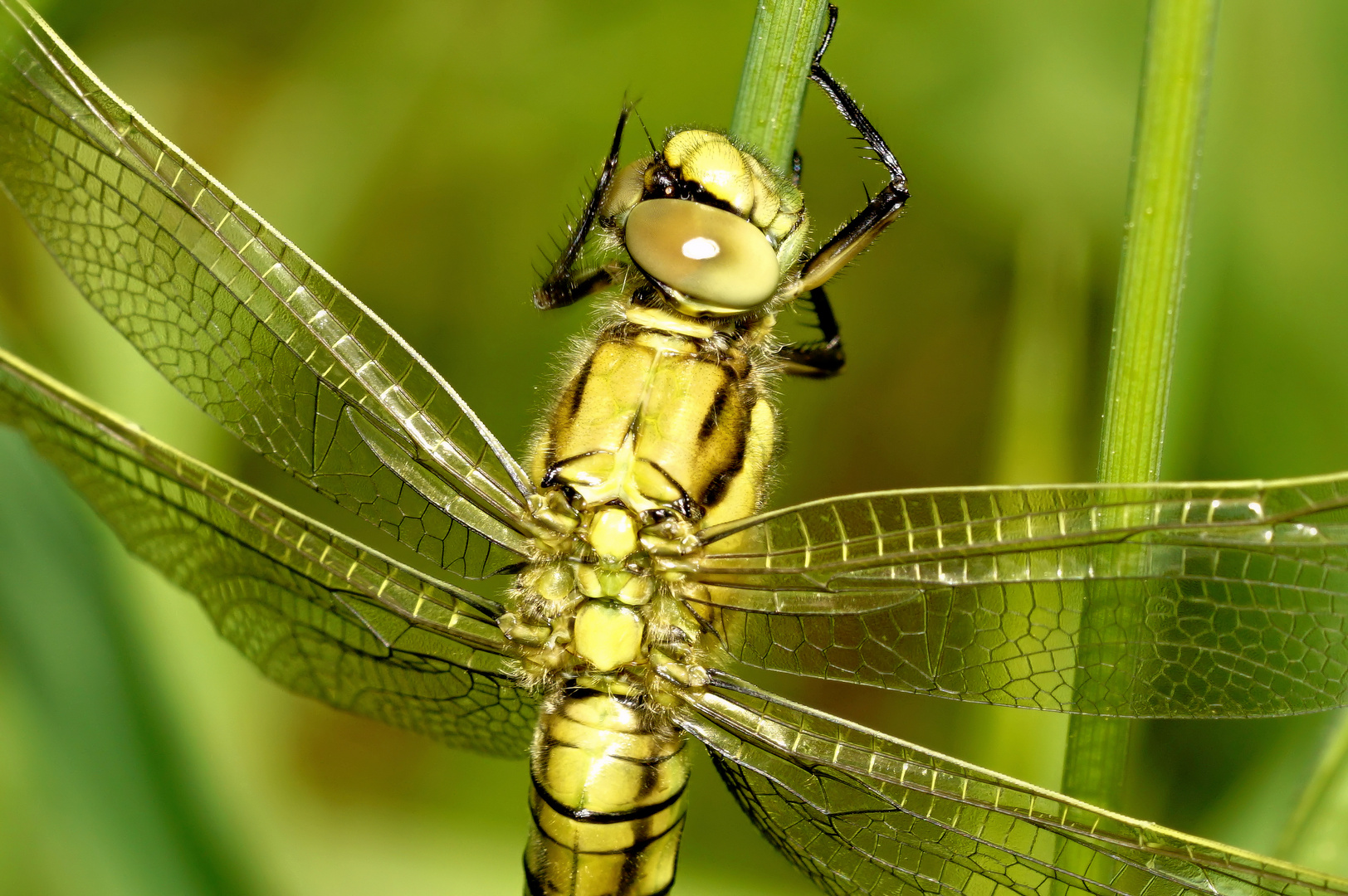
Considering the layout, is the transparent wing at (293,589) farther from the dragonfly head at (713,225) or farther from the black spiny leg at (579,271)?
the dragonfly head at (713,225)

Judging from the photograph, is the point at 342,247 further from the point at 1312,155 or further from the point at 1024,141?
the point at 1312,155

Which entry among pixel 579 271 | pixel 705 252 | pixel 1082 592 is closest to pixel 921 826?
pixel 1082 592

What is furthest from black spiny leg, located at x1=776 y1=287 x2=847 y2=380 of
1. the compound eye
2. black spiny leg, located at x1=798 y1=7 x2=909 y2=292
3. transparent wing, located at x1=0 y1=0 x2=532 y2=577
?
transparent wing, located at x1=0 y1=0 x2=532 y2=577

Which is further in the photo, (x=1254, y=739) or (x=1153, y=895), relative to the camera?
(x=1254, y=739)

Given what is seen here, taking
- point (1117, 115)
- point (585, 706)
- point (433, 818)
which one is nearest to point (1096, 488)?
point (585, 706)

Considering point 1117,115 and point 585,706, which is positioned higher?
point 1117,115

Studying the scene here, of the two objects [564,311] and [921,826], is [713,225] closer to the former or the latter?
[564,311]

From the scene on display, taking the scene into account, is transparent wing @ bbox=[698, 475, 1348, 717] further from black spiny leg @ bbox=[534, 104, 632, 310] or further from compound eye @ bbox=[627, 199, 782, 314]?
black spiny leg @ bbox=[534, 104, 632, 310]
